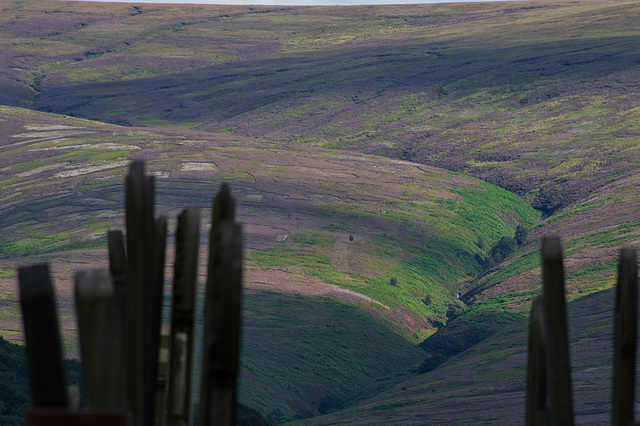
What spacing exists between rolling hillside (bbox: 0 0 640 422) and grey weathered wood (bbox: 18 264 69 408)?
29296 mm

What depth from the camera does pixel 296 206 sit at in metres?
68.5

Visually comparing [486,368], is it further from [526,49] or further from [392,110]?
[526,49]

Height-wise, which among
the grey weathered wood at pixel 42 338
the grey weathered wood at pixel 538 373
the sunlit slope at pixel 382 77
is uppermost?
the sunlit slope at pixel 382 77

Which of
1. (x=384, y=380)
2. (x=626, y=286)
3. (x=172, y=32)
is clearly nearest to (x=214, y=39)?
(x=172, y=32)

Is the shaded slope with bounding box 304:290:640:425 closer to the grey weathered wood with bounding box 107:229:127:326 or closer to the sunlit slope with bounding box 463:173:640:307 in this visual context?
the sunlit slope with bounding box 463:173:640:307

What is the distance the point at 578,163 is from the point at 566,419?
8361 centimetres

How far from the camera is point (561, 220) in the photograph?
67688mm

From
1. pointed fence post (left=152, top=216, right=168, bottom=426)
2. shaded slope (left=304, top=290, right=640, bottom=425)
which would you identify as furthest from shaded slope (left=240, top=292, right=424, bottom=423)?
pointed fence post (left=152, top=216, right=168, bottom=426)

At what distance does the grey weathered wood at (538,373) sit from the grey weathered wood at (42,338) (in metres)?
1.41

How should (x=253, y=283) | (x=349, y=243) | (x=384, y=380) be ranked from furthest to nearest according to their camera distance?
(x=349, y=243), (x=253, y=283), (x=384, y=380)

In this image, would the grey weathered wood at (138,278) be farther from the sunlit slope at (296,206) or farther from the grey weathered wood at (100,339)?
the sunlit slope at (296,206)

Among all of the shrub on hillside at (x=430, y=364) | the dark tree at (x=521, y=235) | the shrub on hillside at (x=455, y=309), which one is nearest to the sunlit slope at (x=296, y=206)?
the shrub on hillside at (x=455, y=309)

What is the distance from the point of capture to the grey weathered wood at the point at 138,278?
1.92m

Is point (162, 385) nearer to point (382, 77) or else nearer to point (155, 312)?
point (155, 312)
